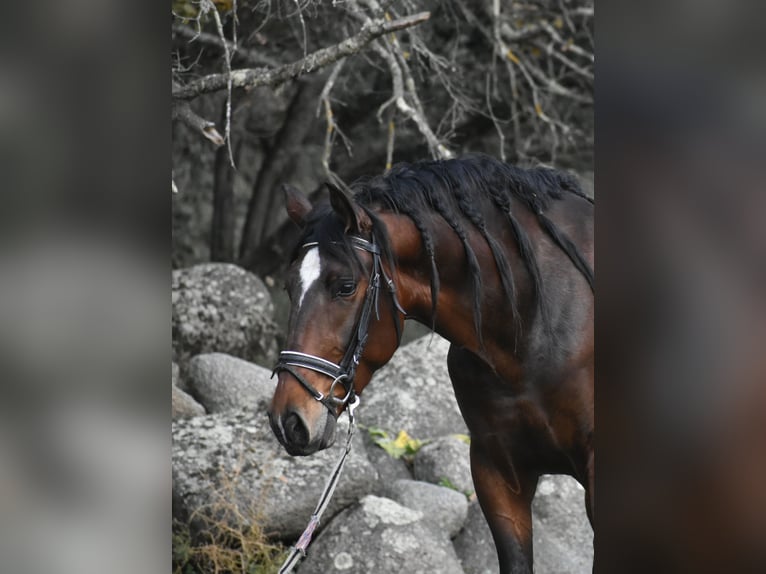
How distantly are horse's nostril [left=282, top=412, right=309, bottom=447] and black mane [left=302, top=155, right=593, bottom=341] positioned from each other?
0.53m

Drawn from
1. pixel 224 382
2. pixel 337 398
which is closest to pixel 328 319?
pixel 337 398

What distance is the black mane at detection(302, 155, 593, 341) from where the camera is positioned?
2721mm

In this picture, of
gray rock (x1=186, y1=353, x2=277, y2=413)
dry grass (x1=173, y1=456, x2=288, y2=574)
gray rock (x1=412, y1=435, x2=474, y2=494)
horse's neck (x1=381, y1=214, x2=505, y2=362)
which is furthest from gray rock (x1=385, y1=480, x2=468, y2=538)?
horse's neck (x1=381, y1=214, x2=505, y2=362)

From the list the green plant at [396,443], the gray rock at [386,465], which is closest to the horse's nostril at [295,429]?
the gray rock at [386,465]

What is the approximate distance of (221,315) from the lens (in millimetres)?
6594

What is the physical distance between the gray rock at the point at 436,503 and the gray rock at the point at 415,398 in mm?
848

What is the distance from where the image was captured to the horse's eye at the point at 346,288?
2.56 metres

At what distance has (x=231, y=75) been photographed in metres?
4.07

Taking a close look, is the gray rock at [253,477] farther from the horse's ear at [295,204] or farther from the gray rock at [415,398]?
the horse's ear at [295,204]

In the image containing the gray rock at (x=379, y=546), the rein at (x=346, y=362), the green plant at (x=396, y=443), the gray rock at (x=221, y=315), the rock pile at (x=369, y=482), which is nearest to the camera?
the rein at (x=346, y=362)

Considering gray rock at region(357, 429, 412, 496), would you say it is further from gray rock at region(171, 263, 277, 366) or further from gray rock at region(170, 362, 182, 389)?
gray rock at region(171, 263, 277, 366)
